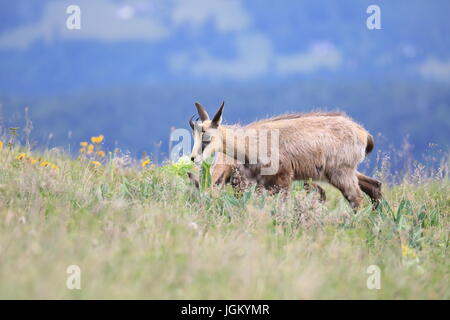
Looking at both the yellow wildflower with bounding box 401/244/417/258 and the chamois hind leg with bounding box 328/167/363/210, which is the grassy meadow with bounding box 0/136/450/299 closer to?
the yellow wildflower with bounding box 401/244/417/258

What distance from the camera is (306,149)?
347 inches

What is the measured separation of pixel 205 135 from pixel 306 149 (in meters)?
1.50

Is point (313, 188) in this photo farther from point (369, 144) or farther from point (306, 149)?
point (369, 144)

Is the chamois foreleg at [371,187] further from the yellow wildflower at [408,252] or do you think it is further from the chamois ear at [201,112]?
the yellow wildflower at [408,252]

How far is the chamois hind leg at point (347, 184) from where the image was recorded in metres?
8.84

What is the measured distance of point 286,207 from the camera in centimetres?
716

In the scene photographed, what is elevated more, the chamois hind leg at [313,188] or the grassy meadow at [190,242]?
the chamois hind leg at [313,188]

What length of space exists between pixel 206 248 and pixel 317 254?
1.16 metres

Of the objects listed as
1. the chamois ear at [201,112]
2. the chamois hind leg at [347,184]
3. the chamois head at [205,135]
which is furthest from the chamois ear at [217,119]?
the chamois hind leg at [347,184]
